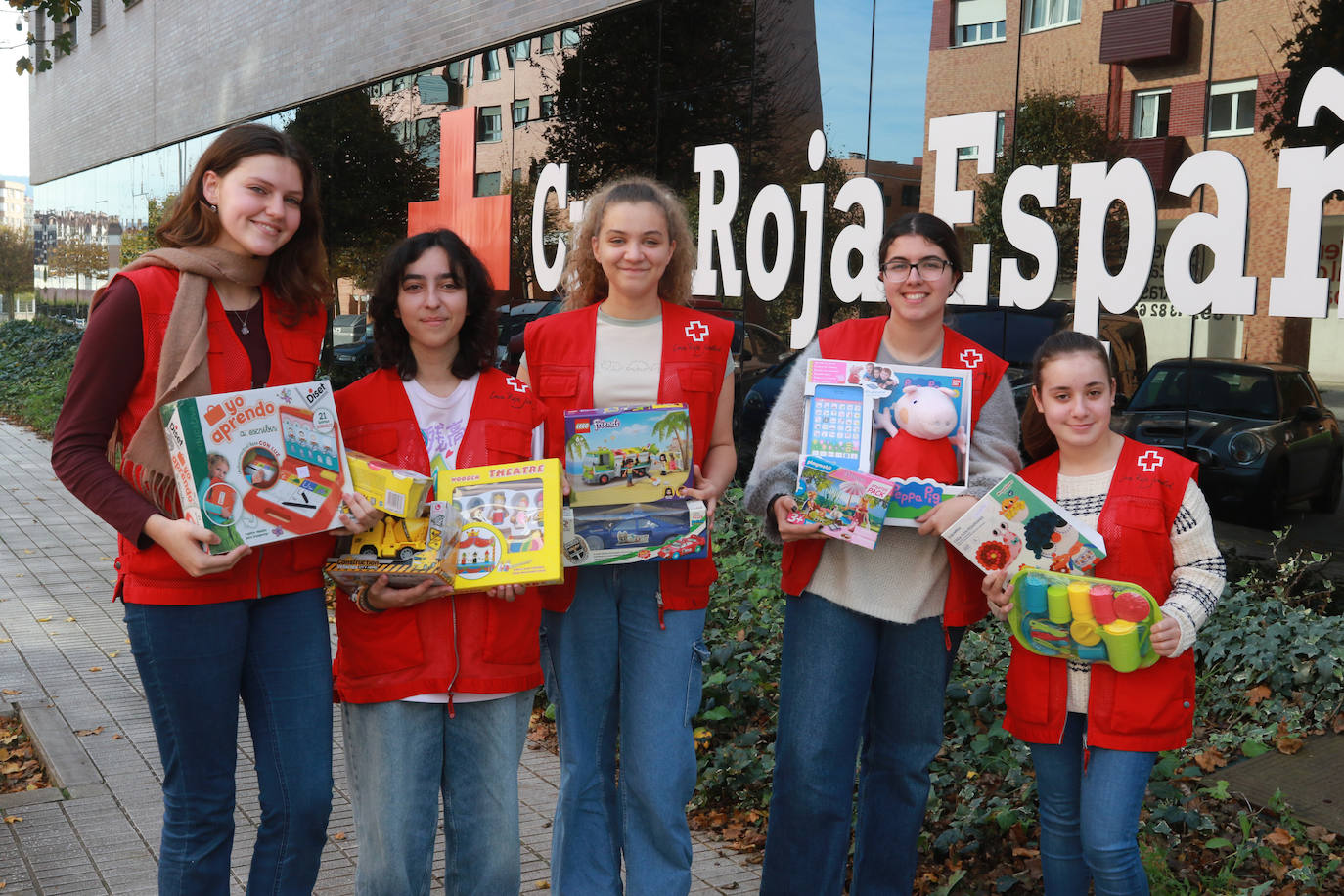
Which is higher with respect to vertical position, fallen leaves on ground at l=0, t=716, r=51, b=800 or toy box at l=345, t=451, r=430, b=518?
toy box at l=345, t=451, r=430, b=518

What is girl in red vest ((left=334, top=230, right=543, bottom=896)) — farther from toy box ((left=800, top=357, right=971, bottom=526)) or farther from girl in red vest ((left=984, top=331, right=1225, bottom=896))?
girl in red vest ((left=984, top=331, right=1225, bottom=896))

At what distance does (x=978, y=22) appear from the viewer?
645 centimetres

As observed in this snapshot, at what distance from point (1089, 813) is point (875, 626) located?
0.63 m

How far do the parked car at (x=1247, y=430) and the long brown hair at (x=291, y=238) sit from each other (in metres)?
4.31

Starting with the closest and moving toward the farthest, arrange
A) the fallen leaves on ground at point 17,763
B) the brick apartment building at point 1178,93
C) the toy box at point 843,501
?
the toy box at point 843,501, the fallen leaves on ground at point 17,763, the brick apartment building at point 1178,93

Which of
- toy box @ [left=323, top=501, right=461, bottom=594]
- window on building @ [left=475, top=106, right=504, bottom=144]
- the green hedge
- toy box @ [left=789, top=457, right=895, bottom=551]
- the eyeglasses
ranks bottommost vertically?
the green hedge

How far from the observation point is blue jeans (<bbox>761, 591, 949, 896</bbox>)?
2.81 m

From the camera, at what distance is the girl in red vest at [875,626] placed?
2762 mm

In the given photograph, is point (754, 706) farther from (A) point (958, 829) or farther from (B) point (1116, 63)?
(B) point (1116, 63)

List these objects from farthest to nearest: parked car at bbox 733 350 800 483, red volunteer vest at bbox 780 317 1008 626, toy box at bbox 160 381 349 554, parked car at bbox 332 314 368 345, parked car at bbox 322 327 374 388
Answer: parked car at bbox 322 327 374 388
parked car at bbox 332 314 368 345
parked car at bbox 733 350 800 483
red volunteer vest at bbox 780 317 1008 626
toy box at bbox 160 381 349 554

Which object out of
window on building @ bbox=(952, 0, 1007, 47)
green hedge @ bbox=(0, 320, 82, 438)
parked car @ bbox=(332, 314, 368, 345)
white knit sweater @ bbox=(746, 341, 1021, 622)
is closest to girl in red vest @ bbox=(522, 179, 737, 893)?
white knit sweater @ bbox=(746, 341, 1021, 622)

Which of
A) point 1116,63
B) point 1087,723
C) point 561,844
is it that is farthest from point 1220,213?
point 561,844

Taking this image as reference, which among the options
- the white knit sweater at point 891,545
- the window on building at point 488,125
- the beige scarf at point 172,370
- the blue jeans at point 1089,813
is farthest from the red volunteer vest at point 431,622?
the window on building at point 488,125

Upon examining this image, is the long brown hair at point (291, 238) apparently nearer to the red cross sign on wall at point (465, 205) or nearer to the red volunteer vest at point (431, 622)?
the red volunteer vest at point (431, 622)
